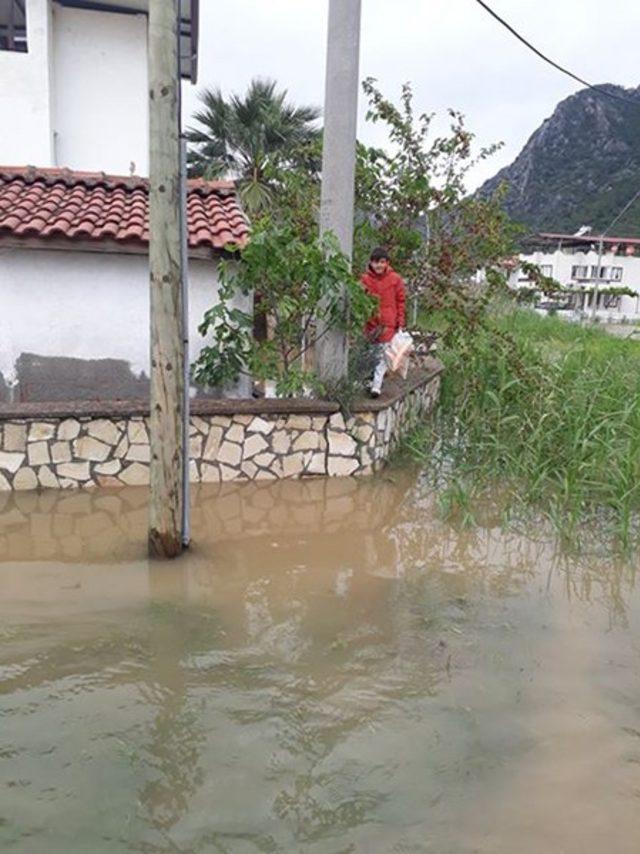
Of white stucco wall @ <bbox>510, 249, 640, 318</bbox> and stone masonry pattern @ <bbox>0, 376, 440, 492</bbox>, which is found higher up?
white stucco wall @ <bbox>510, 249, 640, 318</bbox>

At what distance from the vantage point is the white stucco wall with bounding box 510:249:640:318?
143 ft

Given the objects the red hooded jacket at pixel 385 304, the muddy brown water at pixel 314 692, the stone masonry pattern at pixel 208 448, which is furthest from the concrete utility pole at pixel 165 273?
the red hooded jacket at pixel 385 304

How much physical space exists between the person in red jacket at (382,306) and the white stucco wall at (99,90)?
705 cm

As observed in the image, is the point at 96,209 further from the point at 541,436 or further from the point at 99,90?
the point at 99,90

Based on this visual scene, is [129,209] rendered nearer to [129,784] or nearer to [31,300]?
[31,300]

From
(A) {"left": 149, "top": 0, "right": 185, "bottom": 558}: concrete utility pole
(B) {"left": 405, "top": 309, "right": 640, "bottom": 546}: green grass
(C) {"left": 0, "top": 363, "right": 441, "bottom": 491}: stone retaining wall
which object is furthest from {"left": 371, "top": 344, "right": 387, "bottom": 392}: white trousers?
(A) {"left": 149, "top": 0, "right": 185, "bottom": 558}: concrete utility pole

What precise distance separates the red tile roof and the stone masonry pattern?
184cm

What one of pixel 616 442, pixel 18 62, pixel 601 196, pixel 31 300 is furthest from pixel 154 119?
pixel 601 196

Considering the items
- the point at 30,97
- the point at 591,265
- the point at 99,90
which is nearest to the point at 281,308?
the point at 30,97

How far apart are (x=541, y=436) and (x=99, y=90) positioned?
33.4ft

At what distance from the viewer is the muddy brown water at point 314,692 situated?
267 centimetres

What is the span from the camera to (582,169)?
2343 inches

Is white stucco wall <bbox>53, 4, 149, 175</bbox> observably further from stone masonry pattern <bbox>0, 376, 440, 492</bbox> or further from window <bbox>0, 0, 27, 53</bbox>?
stone masonry pattern <bbox>0, 376, 440, 492</bbox>

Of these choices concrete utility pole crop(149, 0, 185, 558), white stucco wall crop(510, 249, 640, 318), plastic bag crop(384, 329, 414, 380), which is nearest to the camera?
concrete utility pole crop(149, 0, 185, 558)
